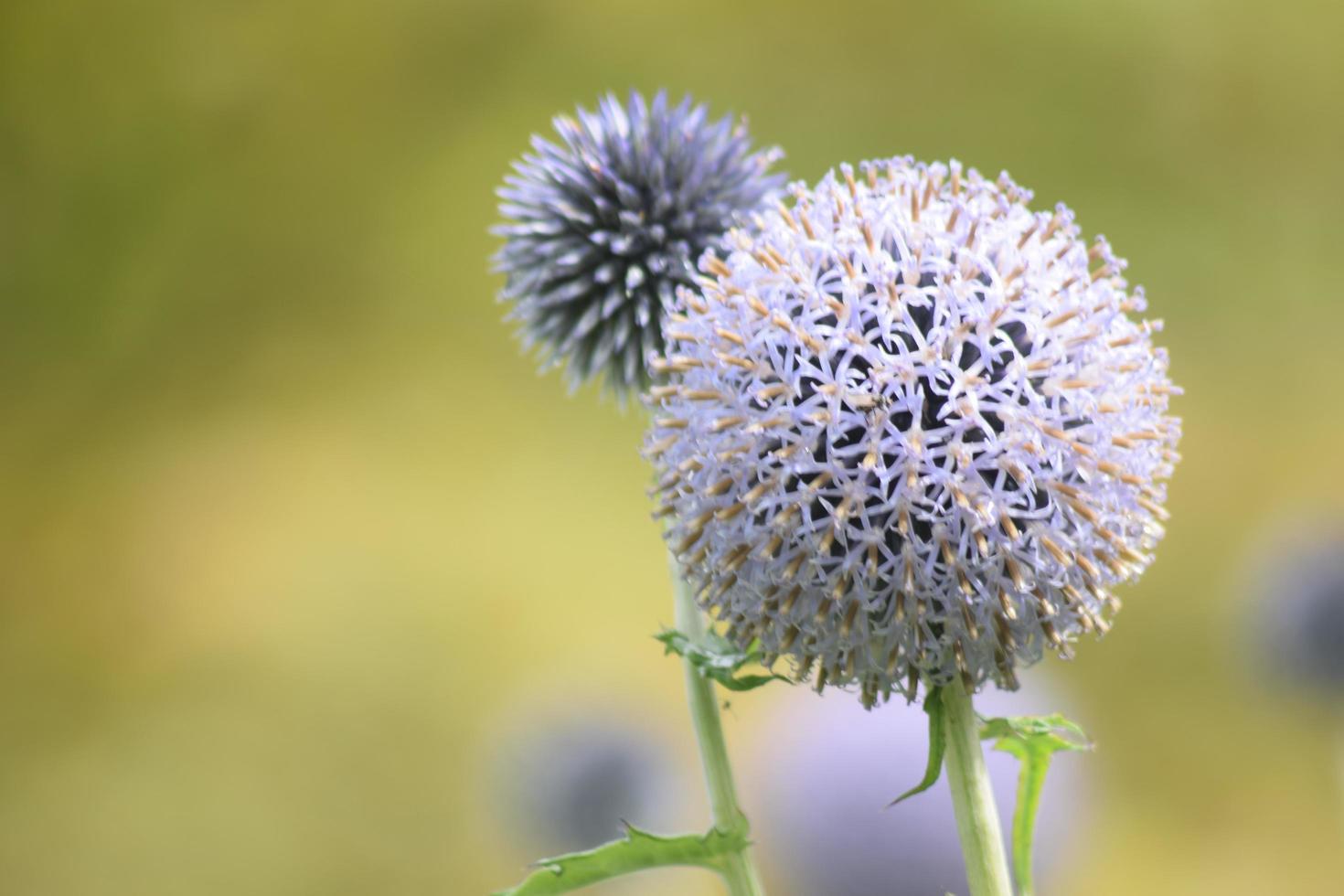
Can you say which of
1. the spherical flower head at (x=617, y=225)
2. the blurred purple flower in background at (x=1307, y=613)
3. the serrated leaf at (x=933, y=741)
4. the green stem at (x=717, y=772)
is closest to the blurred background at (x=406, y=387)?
the blurred purple flower in background at (x=1307, y=613)

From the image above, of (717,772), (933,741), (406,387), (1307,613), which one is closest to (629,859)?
(717,772)

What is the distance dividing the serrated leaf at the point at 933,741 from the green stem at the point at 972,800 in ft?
0.04

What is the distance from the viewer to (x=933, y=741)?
0.70 metres

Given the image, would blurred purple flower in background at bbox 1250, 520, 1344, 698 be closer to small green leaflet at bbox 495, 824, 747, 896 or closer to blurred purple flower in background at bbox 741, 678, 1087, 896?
blurred purple flower in background at bbox 741, 678, 1087, 896

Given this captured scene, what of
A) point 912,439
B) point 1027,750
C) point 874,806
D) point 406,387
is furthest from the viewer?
point 406,387

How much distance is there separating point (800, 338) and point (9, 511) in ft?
13.5

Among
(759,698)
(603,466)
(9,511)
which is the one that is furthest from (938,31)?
(9,511)

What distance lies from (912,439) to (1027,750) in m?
0.26

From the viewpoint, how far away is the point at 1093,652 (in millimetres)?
3688

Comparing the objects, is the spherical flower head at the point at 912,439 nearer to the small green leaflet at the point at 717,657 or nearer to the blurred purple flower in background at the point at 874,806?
the small green leaflet at the point at 717,657

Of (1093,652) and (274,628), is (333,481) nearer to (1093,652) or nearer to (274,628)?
(274,628)

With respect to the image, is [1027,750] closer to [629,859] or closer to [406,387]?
[629,859]

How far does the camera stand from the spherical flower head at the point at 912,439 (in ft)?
2.25

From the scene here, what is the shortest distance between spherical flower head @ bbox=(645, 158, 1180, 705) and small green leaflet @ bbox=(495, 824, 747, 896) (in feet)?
0.39
